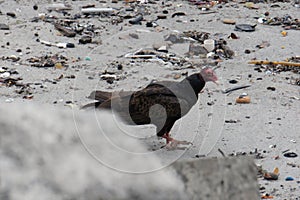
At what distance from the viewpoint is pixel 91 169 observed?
322cm

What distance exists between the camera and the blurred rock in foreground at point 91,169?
310 cm

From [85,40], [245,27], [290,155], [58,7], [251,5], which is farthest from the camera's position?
[251,5]

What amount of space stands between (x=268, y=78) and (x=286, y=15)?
249 cm

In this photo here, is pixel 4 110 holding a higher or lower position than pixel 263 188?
higher

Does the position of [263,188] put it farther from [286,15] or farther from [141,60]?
[286,15]

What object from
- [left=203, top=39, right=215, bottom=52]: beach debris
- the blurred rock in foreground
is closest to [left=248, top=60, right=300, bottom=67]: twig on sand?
[left=203, top=39, right=215, bottom=52]: beach debris

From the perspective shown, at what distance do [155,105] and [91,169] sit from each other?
283 centimetres

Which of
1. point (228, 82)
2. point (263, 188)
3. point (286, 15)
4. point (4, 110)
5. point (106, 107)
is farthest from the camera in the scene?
point (286, 15)

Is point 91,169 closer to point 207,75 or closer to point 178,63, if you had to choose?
point 207,75

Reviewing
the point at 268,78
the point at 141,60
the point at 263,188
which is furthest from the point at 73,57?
the point at 263,188

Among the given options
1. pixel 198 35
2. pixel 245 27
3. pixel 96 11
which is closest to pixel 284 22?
pixel 245 27

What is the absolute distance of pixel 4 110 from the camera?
3.58 metres

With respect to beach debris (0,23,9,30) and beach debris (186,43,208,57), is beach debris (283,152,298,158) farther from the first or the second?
beach debris (0,23,9,30)

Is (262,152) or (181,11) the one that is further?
(181,11)
